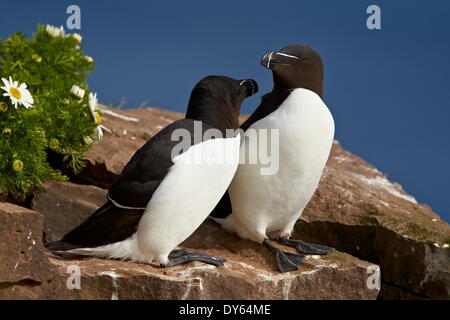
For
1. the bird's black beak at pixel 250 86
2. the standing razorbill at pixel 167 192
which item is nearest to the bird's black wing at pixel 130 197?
the standing razorbill at pixel 167 192

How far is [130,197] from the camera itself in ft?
16.0

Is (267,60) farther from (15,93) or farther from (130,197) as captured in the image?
(15,93)

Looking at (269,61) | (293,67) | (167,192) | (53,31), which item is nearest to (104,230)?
(167,192)

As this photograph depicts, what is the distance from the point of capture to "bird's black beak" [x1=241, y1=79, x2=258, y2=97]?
17.9 feet

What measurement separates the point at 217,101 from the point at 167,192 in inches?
34.1

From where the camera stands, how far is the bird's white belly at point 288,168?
207 inches

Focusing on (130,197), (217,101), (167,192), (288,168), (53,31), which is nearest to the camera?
(167,192)

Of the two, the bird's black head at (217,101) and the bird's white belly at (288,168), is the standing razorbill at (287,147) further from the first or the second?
the bird's black head at (217,101)

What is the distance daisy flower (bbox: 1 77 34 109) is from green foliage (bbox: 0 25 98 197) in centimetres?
12

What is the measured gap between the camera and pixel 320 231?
671 centimetres

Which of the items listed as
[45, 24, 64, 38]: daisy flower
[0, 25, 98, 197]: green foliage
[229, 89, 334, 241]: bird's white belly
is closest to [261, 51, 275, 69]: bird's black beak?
[229, 89, 334, 241]: bird's white belly

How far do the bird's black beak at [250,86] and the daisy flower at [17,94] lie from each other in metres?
1.82

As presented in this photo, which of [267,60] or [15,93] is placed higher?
[267,60]

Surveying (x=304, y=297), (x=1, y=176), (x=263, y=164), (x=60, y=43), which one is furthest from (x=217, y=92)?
(x=60, y=43)
